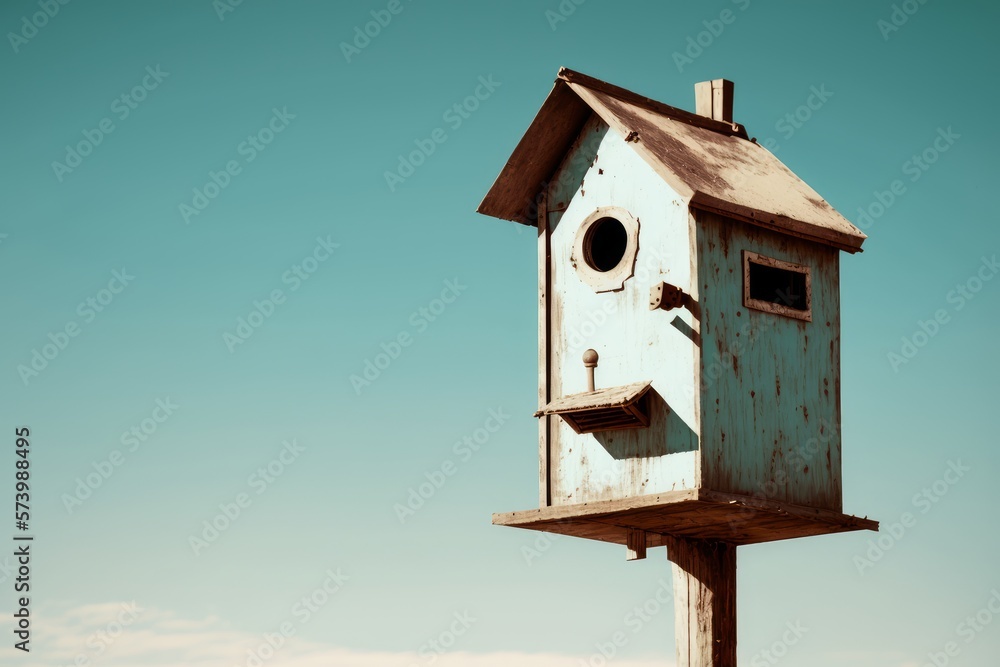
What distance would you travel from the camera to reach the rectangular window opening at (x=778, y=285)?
12953 millimetres

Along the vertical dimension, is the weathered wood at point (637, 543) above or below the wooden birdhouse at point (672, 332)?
below

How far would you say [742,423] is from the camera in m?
12.6

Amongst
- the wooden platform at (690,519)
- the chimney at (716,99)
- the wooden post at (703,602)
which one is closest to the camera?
the wooden platform at (690,519)

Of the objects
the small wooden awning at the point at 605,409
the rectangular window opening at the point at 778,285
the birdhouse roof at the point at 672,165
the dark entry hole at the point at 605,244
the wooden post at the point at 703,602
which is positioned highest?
the birdhouse roof at the point at 672,165

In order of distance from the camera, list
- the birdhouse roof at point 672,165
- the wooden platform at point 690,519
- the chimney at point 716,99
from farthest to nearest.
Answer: the chimney at point 716,99
the birdhouse roof at point 672,165
the wooden platform at point 690,519

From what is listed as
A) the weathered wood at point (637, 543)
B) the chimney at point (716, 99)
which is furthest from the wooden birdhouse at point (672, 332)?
the chimney at point (716, 99)

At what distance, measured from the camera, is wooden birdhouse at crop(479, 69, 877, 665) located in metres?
12.5

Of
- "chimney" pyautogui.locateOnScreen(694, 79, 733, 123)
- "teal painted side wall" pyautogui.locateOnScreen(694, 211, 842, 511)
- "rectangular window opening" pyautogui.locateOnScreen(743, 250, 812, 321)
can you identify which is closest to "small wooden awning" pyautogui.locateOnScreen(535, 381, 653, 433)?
"teal painted side wall" pyautogui.locateOnScreen(694, 211, 842, 511)

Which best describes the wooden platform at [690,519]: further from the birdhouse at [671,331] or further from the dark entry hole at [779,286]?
the dark entry hole at [779,286]

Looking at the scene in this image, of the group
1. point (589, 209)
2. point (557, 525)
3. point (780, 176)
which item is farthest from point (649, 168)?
point (557, 525)

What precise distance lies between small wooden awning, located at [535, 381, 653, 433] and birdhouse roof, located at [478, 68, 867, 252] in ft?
4.58

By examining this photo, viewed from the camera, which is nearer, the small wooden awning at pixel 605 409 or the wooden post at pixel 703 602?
the small wooden awning at pixel 605 409

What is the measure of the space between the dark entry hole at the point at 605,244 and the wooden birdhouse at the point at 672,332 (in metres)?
0.02

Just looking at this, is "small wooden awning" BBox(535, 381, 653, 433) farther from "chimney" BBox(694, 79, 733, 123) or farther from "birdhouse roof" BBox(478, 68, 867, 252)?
"chimney" BBox(694, 79, 733, 123)
